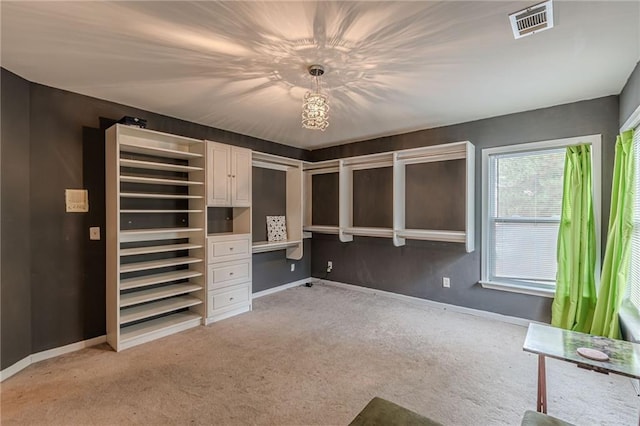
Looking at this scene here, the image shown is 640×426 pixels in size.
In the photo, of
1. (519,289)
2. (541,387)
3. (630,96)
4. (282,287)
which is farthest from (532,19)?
(282,287)

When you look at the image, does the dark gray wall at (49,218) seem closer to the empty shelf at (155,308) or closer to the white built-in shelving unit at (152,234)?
the white built-in shelving unit at (152,234)

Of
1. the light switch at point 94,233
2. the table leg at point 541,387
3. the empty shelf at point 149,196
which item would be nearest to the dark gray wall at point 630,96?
the table leg at point 541,387

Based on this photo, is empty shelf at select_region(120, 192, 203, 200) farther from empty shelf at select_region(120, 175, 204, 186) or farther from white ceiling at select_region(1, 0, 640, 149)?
white ceiling at select_region(1, 0, 640, 149)

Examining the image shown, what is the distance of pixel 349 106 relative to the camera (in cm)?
335

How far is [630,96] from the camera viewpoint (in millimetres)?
2559

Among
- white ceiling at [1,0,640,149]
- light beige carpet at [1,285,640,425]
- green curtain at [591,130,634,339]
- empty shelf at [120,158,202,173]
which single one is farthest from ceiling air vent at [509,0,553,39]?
empty shelf at [120,158,202,173]

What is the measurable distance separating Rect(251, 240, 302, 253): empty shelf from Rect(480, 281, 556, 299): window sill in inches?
111

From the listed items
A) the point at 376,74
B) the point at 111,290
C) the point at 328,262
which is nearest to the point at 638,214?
the point at 376,74

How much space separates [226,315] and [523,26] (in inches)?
157

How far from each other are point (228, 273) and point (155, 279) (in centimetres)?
85

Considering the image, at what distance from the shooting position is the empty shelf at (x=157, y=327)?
2979mm

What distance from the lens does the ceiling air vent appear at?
5.50ft

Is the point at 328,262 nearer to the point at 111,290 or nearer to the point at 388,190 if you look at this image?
the point at 388,190

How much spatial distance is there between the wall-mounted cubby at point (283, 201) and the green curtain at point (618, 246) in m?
3.77
